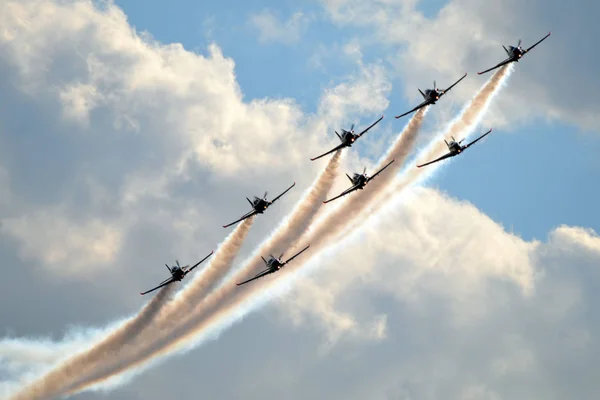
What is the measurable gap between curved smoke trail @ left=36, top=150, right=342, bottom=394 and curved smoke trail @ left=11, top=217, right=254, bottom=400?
351 mm

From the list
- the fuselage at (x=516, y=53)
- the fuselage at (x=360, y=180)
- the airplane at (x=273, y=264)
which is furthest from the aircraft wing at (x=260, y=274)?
the fuselage at (x=516, y=53)

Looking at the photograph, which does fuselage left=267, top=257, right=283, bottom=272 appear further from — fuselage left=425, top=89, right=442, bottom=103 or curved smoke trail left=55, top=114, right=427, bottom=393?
fuselage left=425, top=89, right=442, bottom=103

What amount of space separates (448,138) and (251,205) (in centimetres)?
3584

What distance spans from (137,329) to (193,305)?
1125 cm

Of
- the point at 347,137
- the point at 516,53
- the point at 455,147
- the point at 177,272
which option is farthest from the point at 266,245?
the point at 516,53

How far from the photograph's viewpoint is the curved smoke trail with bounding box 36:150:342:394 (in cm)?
13700

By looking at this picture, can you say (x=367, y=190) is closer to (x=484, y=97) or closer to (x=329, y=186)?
(x=329, y=186)

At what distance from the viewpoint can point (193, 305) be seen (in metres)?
139

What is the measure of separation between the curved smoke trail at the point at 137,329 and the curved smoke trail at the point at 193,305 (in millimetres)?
351

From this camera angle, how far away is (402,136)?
14100cm

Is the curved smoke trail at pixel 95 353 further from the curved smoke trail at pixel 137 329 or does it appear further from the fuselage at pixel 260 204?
the fuselage at pixel 260 204

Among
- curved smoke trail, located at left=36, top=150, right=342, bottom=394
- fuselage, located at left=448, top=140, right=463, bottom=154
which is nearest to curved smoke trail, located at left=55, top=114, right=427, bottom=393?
curved smoke trail, located at left=36, top=150, right=342, bottom=394

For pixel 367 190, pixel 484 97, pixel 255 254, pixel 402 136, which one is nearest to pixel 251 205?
pixel 255 254

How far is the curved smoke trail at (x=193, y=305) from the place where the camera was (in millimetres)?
137000
